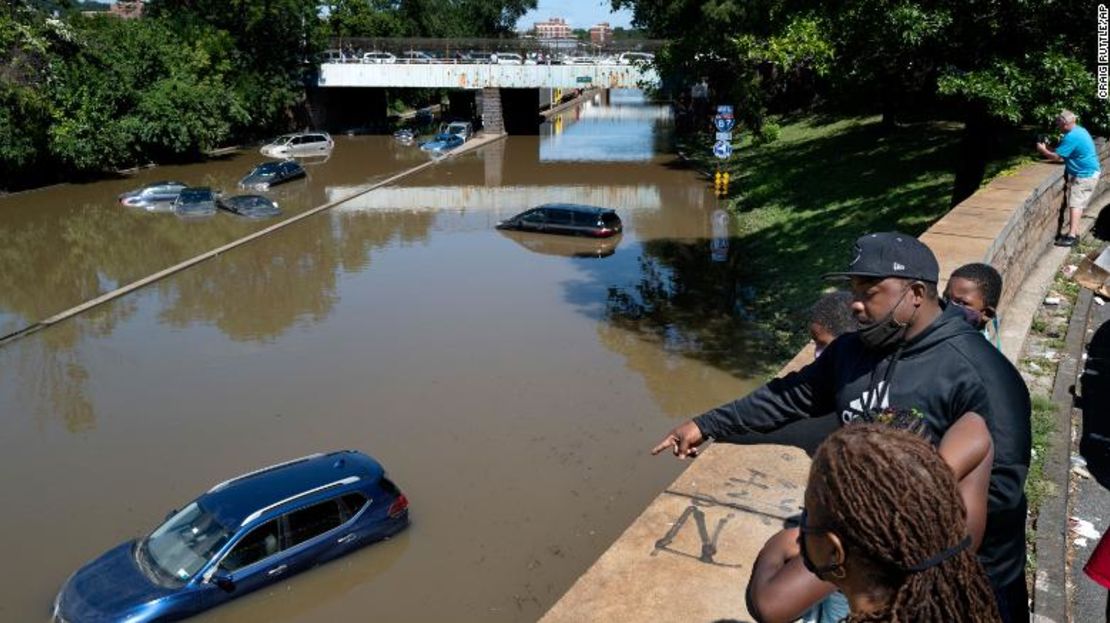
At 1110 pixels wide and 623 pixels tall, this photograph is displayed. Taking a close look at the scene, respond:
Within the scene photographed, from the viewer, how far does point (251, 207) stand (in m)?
32.5

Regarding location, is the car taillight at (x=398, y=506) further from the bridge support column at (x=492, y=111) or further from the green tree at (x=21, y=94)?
the bridge support column at (x=492, y=111)

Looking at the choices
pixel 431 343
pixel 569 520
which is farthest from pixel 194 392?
pixel 569 520

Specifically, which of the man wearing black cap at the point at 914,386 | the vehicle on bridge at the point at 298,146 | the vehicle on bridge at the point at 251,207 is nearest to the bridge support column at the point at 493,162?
the vehicle on bridge at the point at 298,146

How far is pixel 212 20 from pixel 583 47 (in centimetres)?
2314

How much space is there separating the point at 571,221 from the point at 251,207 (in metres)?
11.6

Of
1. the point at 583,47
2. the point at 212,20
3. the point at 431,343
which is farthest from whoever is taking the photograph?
the point at 583,47

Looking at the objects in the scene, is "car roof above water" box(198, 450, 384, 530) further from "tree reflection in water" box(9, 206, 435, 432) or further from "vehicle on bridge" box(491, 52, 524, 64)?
"vehicle on bridge" box(491, 52, 524, 64)

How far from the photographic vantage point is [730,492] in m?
5.18

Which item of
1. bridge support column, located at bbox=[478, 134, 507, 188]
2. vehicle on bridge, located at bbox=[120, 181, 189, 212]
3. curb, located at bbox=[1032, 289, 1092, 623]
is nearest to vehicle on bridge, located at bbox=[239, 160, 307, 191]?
vehicle on bridge, located at bbox=[120, 181, 189, 212]

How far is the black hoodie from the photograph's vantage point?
10.5 feet

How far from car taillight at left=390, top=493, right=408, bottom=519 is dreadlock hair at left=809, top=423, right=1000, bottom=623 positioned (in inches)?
370

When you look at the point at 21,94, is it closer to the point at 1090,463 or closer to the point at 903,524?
the point at 1090,463

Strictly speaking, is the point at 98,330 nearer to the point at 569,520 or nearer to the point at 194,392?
the point at 194,392

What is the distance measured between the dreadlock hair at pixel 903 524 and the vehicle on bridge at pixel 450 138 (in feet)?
170
